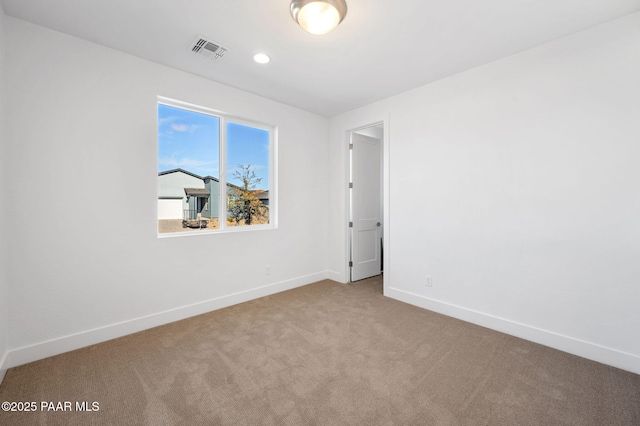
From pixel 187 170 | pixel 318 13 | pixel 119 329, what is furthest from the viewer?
pixel 187 170

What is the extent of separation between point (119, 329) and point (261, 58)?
2.92 metres

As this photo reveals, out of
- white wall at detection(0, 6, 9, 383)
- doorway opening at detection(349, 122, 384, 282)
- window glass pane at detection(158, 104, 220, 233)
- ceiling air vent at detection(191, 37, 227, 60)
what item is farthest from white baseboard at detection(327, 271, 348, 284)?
white wall at detection(0, 6, 9, 383)

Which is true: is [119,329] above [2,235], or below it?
below

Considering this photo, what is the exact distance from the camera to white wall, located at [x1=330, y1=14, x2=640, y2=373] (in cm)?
207

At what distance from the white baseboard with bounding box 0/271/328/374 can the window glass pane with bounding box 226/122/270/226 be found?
3.12ft

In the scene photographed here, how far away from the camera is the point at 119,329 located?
251cm

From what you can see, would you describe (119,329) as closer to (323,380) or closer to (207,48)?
(323,380)

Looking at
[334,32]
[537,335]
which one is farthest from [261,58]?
[537,335]

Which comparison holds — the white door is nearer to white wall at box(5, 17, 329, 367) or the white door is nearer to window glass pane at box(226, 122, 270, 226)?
window glass pane at box(226, 122, 270, 226)

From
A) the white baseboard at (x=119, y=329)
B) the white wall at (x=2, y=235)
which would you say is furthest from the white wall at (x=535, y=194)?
the white wall at (x=2, y=235)

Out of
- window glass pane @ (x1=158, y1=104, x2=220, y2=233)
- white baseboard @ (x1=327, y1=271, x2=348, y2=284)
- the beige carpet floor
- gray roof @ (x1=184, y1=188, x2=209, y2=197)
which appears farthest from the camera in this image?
white baseboard @ (x1=327, y1=271, x2=348, y2=284)

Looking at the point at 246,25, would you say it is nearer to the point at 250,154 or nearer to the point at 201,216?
the point at 250,154

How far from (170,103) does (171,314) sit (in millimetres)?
2281

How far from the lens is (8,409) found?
5.31ft
